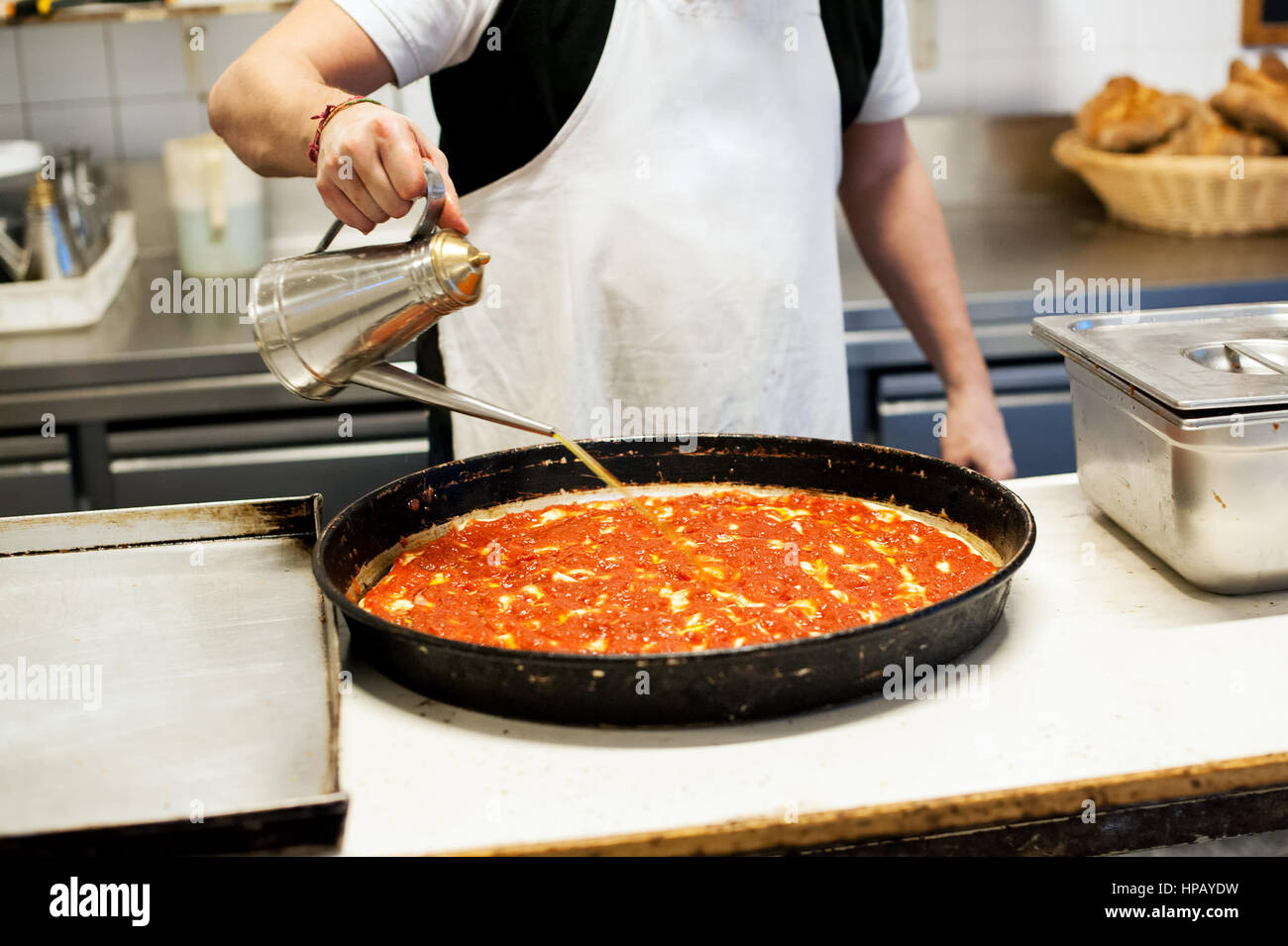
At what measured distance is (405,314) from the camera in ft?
3.61

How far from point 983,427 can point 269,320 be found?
1179 mm

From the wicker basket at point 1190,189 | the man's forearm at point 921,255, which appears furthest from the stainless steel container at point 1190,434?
the wicker basket at point 1190,189

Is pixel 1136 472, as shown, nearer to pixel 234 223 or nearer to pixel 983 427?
pixel 983 427

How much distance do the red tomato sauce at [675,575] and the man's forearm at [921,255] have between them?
62 centimetres

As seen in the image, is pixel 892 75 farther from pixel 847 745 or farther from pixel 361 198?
pixel 847 745

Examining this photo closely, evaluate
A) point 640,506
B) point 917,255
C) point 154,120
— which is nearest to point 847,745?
point 640,506

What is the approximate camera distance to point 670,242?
1.70 metres

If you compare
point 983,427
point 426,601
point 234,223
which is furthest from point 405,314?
point 234,223

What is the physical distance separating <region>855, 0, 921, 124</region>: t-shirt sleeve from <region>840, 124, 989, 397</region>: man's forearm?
0.26ft

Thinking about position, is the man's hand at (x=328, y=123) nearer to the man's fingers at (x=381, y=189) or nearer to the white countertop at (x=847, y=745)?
the man's fingers at (x=381, y=189)

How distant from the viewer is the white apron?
5.49 feet
